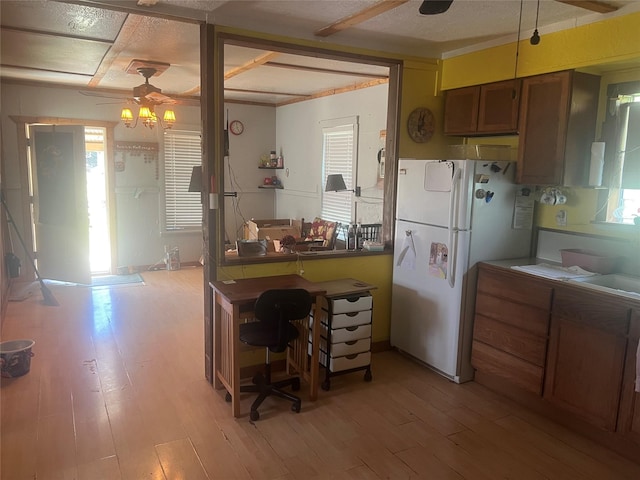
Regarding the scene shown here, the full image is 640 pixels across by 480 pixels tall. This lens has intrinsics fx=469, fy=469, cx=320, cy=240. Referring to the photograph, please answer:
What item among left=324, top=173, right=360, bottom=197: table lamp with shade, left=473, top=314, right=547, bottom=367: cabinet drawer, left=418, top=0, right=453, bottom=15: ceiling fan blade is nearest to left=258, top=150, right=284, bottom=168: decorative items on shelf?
left=324, top=173, right=360, bottom=197: table lamp with shade

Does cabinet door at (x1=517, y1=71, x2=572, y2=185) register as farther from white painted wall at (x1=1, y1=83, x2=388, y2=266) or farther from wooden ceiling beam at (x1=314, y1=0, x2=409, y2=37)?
white painted wall at (x1=1, y1=83, x2=388, y2=266)

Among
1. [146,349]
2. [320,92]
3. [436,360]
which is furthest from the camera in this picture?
[320,92]

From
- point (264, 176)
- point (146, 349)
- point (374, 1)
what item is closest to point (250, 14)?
point (374, 1)

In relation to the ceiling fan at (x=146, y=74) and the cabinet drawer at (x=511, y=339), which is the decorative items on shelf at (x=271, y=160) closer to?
the ceiling fan at (x=146, y=74)

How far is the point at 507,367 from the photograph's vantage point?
3.23 meters

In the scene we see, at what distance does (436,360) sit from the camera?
3.64 metres

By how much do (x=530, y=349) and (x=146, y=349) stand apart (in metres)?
3.01

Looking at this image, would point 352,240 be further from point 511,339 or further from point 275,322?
point 511,339

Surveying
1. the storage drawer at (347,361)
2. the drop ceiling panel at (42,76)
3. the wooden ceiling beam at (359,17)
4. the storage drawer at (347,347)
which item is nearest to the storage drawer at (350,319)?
the storage drawer at (347,347)

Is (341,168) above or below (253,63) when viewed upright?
below

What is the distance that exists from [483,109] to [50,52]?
375 cm

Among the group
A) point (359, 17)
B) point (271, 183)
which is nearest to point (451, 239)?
point (359, 17)

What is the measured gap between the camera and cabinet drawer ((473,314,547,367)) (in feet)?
9.91

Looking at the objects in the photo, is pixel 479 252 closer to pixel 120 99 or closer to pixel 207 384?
pixel 207 384
